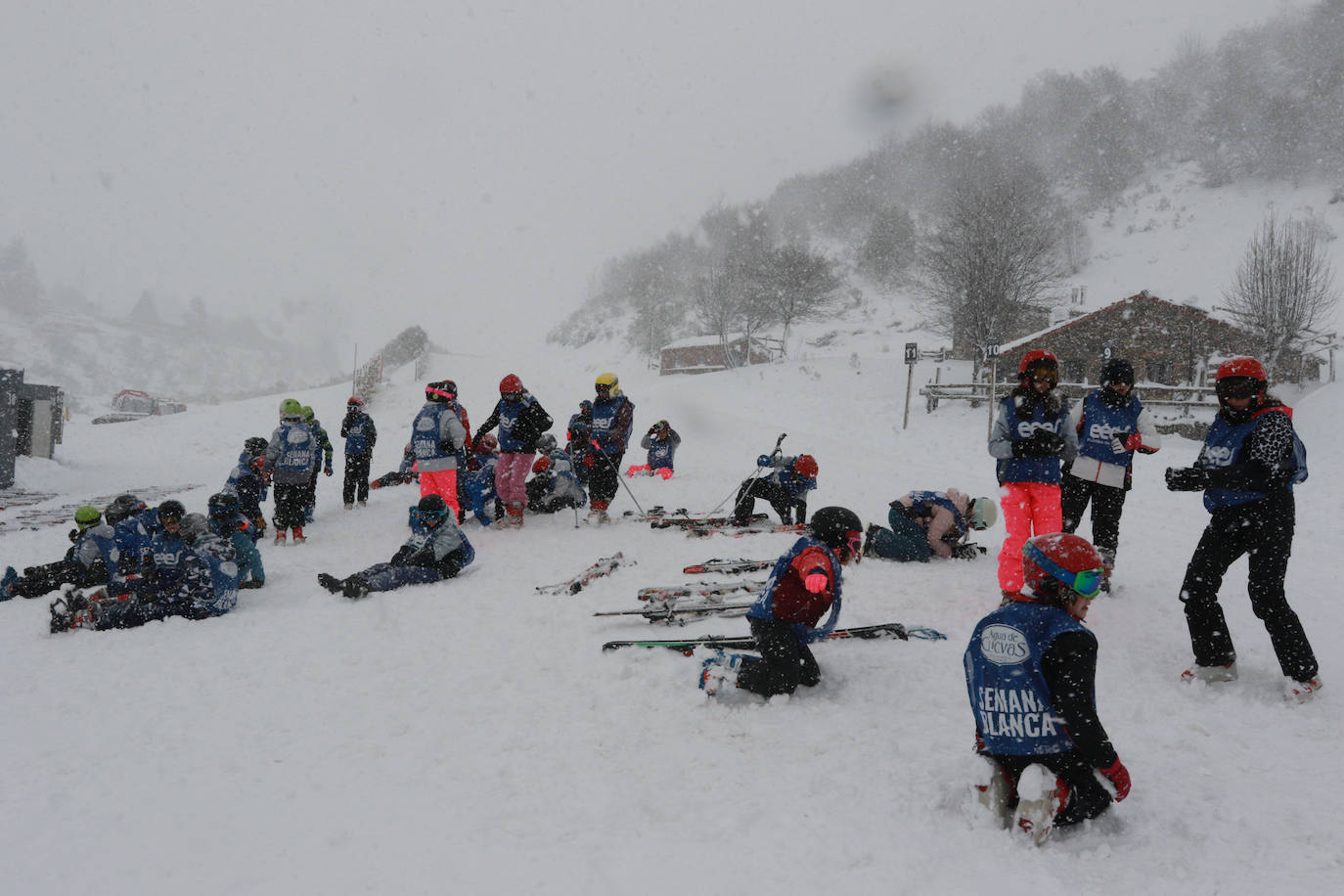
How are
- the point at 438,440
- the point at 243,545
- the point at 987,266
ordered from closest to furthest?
1. the point at 243,545
2. the point at 438,440
3. the point at 987,266

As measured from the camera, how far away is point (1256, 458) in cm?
380

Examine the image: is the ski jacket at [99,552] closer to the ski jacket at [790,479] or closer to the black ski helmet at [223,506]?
the black ski helmet at [223,506]

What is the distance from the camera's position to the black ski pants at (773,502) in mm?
8938

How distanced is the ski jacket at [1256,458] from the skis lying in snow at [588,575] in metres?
4.86

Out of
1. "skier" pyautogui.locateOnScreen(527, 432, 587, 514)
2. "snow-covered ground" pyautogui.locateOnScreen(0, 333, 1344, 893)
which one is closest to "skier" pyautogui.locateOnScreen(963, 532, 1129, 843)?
"snow-covered ground" pyautogui.locateOnScreen(0, 333, 1344, 893)

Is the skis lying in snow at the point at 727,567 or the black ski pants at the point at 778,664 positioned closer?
the black ski pants at the point at 778,664

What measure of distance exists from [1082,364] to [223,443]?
33606 mm

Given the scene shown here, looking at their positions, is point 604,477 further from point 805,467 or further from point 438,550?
point 438,550

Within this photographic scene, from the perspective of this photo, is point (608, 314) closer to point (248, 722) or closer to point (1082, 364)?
point (1082, 364)

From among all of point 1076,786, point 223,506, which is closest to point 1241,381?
point 1076,786

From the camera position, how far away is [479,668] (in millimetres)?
4555

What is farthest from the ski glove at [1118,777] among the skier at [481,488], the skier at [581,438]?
the skier at [481,488]

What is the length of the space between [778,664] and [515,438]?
6.00 metres

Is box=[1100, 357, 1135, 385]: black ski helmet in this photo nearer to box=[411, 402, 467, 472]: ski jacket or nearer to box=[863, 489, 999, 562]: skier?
box=[863, 489, 999, 562]: skier
